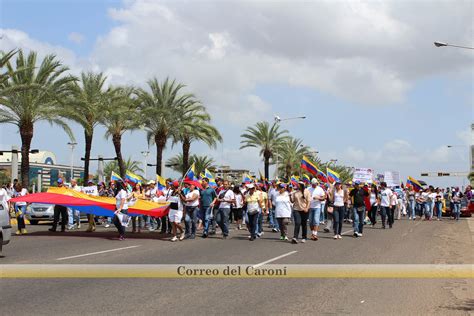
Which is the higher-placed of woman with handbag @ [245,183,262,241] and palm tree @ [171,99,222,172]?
palm tree @ [171,99,222,172]

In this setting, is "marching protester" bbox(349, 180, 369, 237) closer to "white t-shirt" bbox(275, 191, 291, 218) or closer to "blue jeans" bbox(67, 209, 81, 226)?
"white t-shirt" bbox(275, 191, 291, 218)

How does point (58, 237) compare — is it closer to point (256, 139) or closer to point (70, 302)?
point (70, 302)

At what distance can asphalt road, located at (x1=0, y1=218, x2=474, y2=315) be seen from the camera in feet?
24.3

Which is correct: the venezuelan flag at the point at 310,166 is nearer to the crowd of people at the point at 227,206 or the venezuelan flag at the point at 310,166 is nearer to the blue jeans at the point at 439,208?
the crowd of people at the point at 227,206

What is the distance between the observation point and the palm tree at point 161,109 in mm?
40594

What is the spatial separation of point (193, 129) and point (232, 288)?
112 feet

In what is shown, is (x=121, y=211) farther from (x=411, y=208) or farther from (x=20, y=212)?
(x=411, y=208)

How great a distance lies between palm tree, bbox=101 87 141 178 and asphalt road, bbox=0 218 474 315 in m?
Result: 24.2

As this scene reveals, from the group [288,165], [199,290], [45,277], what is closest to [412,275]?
[199,290]

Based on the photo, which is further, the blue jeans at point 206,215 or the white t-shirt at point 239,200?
the white t-shirt at point 239,200

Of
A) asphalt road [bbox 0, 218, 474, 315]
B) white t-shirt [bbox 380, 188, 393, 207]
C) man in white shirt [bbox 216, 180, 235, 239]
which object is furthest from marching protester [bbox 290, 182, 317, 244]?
white t-shirt [bbox 380, 188, 393, 207]

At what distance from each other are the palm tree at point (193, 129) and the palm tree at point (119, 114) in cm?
321

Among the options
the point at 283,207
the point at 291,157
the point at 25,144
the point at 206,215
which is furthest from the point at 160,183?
the point at 291,157

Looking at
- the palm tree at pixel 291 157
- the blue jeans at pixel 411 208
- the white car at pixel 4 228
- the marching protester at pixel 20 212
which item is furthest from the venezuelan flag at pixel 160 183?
the palm tree at pixel 291 157
